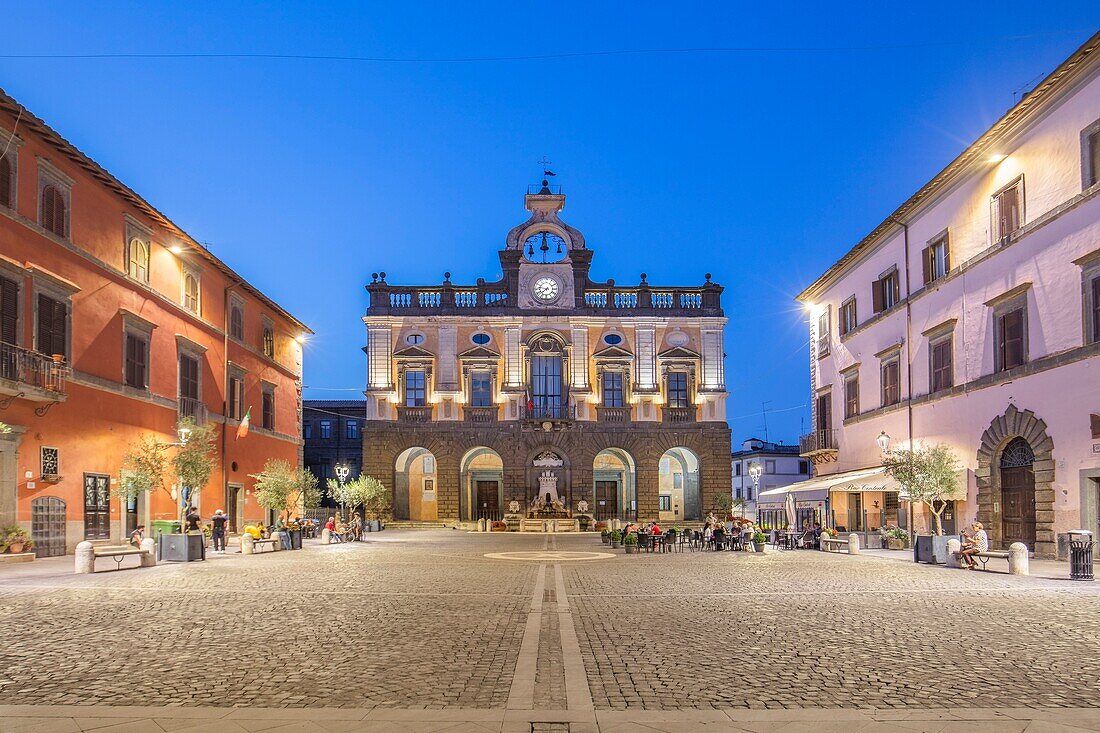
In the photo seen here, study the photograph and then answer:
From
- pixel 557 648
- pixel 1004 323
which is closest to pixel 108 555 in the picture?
pixel 557 648

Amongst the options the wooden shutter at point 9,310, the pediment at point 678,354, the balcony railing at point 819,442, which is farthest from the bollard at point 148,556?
the pediment at point 678,354

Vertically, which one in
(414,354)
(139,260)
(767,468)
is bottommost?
(767,468)

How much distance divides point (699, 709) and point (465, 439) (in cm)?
5038

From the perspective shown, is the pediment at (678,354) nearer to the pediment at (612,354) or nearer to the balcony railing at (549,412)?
the pediment at (612,354)

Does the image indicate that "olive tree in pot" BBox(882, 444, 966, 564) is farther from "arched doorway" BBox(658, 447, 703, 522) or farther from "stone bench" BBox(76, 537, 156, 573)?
"arched doorway" BBox(658, 447, 703, 522)

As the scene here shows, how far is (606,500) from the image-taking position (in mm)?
60188

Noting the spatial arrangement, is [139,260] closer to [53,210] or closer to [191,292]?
[191,292]

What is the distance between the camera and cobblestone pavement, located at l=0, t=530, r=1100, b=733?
23.9 ft

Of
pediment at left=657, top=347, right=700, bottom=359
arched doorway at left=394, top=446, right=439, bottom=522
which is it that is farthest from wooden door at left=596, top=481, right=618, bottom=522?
arched doorway at left=394, top=446, right=439, bottom=522

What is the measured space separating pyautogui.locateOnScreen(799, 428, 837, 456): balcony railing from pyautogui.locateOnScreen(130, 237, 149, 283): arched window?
2797 cm

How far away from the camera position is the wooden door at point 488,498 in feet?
197

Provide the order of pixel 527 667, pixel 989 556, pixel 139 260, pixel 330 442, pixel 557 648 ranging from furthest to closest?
pixel 330 442
pixel 139 260
pixel 989 556
pixel 557 648
pixel 527 667

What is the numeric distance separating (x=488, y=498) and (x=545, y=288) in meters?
14.0

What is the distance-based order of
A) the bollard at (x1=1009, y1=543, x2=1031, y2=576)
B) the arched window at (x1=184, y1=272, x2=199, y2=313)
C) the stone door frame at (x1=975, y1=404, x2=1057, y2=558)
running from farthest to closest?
the arched window at (x1=184, y1=272, x2=199, y2=313)
the stone door frame at (x1=975, y1=404, x2=1057, y2=558)
the bollard at (x1=1009, y1=543, x2=1031, y2=576)
